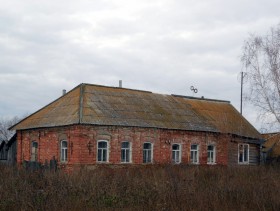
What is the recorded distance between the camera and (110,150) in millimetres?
23953

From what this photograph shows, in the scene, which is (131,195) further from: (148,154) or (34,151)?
(34,151)

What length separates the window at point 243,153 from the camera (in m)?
30.5

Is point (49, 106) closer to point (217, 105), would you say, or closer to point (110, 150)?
point (110, 150)

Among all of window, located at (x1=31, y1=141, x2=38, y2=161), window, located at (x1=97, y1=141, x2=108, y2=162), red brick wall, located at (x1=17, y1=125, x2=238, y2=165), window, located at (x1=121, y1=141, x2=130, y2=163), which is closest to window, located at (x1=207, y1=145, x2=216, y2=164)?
red brick wall, located at (x1=17, y1=125, x2=238, y2=165)

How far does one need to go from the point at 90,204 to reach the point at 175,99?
1992 centimetres

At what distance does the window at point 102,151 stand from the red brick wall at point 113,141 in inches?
8.5

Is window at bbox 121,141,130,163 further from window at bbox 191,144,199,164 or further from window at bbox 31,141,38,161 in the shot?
window at bbox 31,141,38,161

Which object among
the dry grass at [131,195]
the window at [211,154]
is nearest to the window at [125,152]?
the window at [211,154]

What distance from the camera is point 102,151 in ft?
78.3

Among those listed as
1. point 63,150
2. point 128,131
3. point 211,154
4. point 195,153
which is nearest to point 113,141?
point 128,131

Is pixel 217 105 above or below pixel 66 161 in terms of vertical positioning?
above

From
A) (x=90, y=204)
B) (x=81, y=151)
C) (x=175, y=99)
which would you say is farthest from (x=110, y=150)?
(x=90, y=204)

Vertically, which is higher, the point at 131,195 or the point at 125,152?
the point at 125,152

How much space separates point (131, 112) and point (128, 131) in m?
1.49
